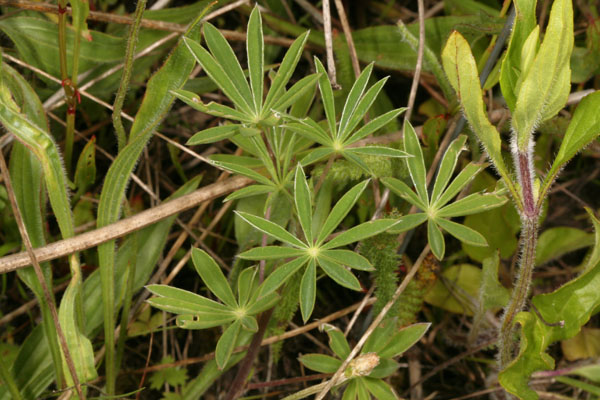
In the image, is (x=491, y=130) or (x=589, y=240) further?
(x=589, y=240)

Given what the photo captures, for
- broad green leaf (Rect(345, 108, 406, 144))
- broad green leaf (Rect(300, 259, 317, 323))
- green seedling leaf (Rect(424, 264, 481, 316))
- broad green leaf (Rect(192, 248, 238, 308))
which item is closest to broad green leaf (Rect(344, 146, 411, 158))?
broad green leaf (Rect(345, 108, 406, 144))

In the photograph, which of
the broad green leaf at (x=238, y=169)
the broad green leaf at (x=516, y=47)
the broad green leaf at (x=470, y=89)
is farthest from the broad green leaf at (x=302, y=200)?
the broad green leaf at (x=516, y=47)

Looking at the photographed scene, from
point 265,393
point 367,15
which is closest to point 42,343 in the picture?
point 265,393

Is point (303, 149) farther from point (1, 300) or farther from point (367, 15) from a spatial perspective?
point (1, 300)

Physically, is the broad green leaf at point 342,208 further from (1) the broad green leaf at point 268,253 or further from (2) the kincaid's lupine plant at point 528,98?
(2) the kincaid's lupine plant at point 528,98

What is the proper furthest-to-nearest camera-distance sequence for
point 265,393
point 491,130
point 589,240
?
1. point 589,240
2. point 265,393
3. point 491,130

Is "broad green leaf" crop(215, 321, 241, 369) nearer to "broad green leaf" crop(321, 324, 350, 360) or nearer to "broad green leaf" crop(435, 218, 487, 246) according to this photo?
"broad green leaf" crop(321, 324, 350, 360)

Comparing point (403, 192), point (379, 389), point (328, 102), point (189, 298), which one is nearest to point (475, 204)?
point (403, 192)
